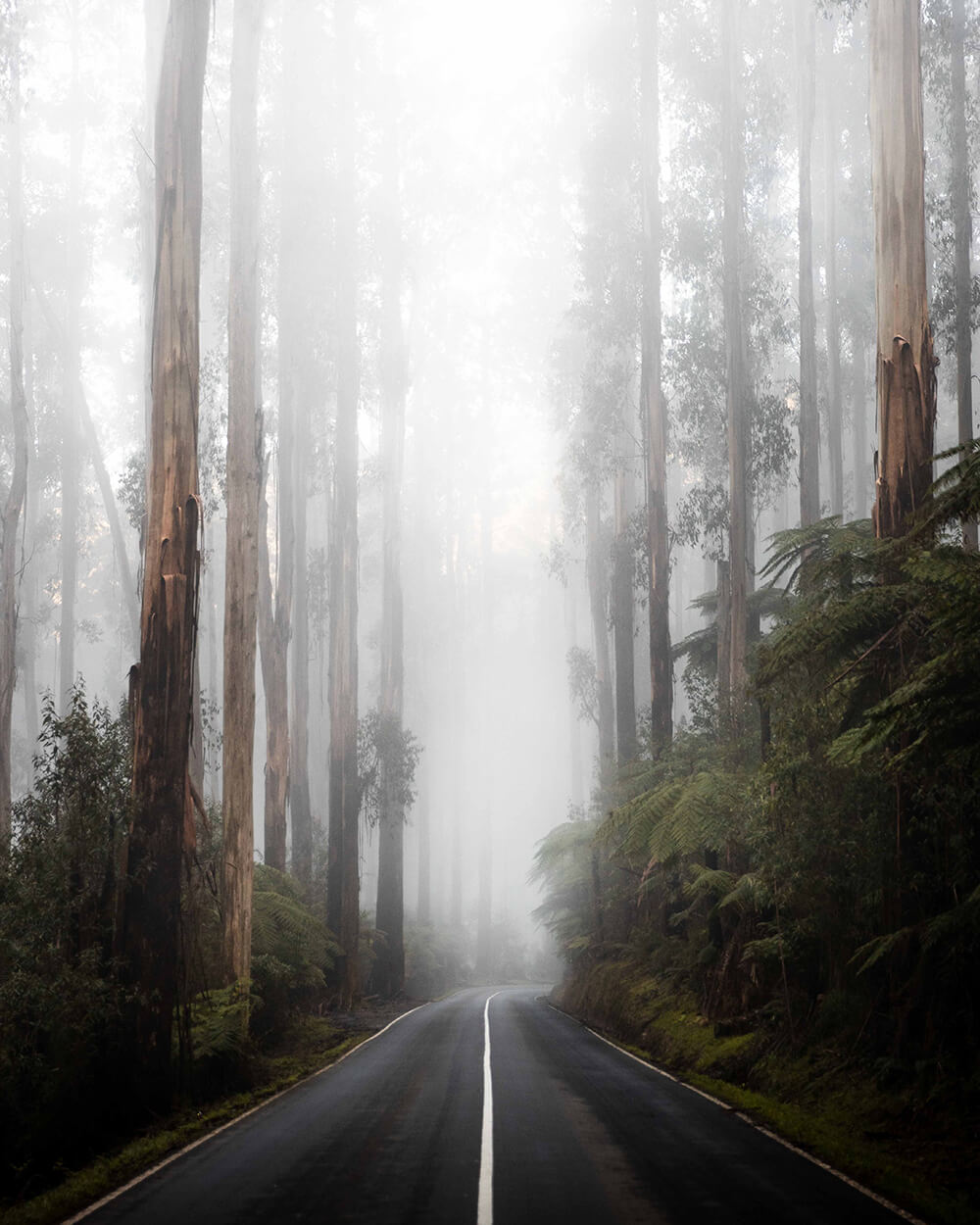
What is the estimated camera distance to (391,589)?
31.9 m

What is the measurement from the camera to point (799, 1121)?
10078 mm

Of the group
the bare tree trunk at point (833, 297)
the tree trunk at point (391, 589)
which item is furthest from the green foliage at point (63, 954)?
the bare tree trunk at point (833, 297)

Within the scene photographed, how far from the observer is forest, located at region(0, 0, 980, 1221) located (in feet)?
32.6

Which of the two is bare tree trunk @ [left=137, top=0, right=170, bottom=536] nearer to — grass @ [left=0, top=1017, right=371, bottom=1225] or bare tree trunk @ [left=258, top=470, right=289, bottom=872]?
bare tree trunk @ [left=258, top=470, right=289, bottom=872]

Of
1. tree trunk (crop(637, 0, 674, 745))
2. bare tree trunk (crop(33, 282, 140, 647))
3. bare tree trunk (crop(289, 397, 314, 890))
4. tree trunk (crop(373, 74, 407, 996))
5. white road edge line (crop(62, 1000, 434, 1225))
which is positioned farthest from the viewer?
bare tree trunk (crop(33, 282, 140, 647))

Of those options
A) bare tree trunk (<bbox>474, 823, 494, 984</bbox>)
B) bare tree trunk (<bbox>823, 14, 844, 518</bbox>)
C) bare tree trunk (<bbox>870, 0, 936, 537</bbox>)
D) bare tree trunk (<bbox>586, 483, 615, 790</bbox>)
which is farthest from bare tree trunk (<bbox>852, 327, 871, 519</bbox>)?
bare tree trunk (<bbox>870, 0, 936, 537</bbox>)

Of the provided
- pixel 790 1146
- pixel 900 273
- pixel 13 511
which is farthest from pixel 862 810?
pixel 13 511

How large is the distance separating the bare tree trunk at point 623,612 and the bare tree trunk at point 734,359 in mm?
4283

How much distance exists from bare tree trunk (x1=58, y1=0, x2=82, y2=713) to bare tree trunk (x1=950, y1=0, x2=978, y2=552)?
22771mm

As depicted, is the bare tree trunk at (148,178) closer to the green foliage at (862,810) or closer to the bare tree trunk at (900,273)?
the green foliage at (862,810)

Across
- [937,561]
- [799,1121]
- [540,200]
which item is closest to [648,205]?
[540,200]

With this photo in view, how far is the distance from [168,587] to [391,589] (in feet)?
65.3

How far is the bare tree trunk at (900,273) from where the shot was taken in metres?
10.9

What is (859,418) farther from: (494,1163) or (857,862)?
(494,1163)
